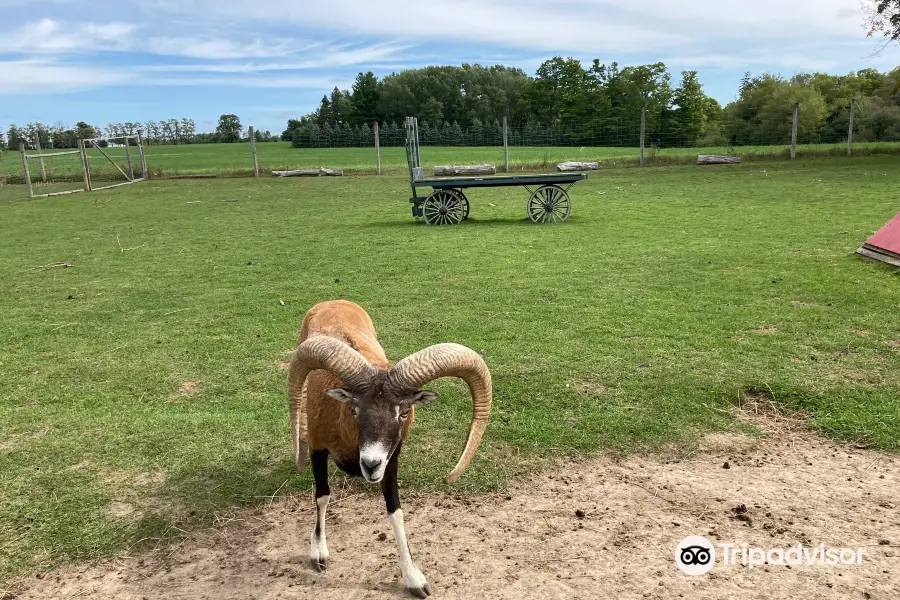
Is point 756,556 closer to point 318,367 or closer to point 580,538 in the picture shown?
point 580,538

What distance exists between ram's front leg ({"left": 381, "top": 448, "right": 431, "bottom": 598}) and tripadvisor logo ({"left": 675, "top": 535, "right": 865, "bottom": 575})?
4.47 feet

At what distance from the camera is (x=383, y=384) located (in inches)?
122

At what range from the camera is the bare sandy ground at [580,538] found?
3252mm

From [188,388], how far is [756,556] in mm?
4624

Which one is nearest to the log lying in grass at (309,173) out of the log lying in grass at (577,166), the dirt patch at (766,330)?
the log lying in grass at (577,166)

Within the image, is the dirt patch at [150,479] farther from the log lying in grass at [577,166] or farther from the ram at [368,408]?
the log lying in grass at [577,166]

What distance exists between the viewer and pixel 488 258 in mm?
10391

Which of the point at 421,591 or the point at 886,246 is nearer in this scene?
the point at 421,591

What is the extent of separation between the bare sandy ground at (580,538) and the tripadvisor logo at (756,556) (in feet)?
0.14

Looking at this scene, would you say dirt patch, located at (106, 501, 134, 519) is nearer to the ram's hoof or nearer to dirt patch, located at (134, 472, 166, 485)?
dirt patch, located at (134, 472, 166, 485)

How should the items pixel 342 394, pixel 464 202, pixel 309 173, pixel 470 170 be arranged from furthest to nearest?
pixel 309 173
pixel 470 170
pixel 464 202
pixel 342 394

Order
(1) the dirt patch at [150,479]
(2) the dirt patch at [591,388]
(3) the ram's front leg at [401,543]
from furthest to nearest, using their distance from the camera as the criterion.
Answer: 1. (2) the dirt patch at [591,388]
2. (1) the dirt patch at [150,479]
3. (3) the ram's front leg at [401,543]

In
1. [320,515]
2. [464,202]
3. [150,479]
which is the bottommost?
[150,479]

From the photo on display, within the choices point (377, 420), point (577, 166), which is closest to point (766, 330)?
point (377, 420)
